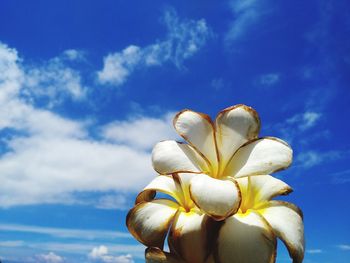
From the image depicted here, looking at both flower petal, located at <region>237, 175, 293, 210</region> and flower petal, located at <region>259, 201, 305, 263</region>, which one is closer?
flower petal, located at <region>259, 201, 305, 263</region>

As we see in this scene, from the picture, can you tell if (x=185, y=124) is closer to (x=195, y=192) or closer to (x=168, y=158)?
(x=168, y=158)

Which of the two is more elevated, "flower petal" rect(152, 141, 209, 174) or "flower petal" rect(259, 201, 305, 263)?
"flower petal" rect(152, 141, 209, 174)

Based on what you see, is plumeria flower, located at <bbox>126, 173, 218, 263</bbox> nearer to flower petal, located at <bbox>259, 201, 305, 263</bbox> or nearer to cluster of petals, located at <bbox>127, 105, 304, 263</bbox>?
cluster of petals, located at <bbox>127, 105, 304, 263</bbox>

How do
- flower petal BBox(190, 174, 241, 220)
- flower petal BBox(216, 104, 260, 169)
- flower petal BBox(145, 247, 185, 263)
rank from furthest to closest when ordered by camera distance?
1. flower petal BBox(216, 104, 260, 169)
2. flower petal BBox(145, 247, 185, 263)
3. flower petal BBox(190, 174, 241, 220)

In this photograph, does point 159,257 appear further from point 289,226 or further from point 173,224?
point 289,226

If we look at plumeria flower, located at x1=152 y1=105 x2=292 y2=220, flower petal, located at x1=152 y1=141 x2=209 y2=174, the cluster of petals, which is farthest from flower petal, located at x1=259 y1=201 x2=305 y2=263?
flower petal, located at x1=152 y1=141 x2=209 y2=174

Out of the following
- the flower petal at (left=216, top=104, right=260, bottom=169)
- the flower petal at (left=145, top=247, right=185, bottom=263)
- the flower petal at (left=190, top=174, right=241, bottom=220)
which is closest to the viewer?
the flower petal at (left=190, top=174, right=241, bottom=220)

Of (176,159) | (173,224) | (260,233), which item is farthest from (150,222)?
(260,233)
